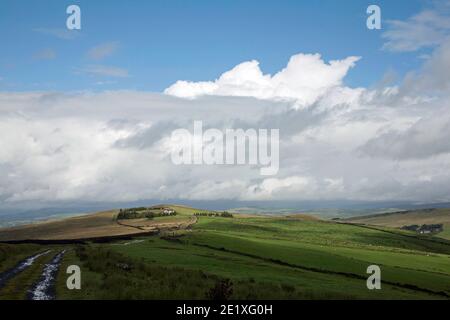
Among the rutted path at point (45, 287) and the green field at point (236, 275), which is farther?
the green field at point (236, 275)

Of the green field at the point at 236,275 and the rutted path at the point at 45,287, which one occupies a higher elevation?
the rutted path at the point at 45,287

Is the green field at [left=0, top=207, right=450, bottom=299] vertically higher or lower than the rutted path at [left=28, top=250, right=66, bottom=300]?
lower

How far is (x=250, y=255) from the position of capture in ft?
276

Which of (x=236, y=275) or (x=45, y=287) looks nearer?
(x=45, y=287)

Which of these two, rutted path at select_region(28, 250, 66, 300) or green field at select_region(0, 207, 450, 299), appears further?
green field at select_region(0, 207, 450, 299)

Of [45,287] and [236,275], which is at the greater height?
[45,287]
